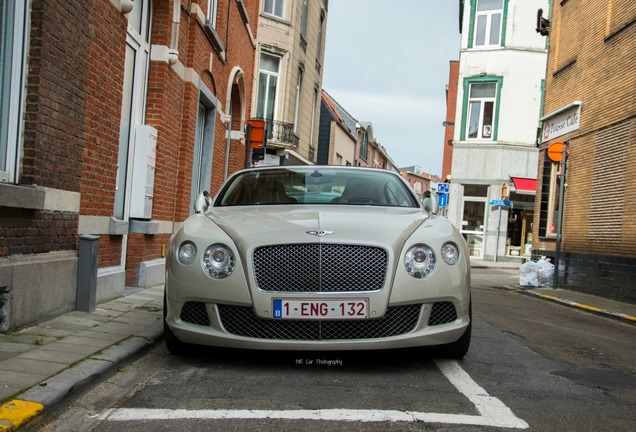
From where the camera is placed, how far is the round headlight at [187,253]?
4207 mm

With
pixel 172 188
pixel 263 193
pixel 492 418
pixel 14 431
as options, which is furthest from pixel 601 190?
pixel 14 431

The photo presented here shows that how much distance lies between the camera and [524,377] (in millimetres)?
4293

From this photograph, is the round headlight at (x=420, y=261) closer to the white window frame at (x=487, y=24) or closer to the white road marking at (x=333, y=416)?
the white road marking at (x=333, y=416)

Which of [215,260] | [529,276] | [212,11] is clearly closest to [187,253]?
[215,260]

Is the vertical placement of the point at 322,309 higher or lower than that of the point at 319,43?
lower

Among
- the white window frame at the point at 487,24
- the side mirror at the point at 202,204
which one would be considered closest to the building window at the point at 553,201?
the white window frame at the point at 487,24

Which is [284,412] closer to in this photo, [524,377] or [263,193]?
[524,377]

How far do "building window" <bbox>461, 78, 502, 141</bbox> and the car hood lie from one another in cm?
2280

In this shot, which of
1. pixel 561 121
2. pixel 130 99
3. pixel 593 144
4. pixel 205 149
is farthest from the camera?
pixel 561 121

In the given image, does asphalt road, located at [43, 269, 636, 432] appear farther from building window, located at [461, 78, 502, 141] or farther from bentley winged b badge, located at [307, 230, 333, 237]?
building window, located at [461, 78, 502, 141]

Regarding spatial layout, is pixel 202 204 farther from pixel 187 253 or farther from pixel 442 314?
pixel 442 314

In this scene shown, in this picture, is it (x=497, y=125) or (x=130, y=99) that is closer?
(x=130, y=99)

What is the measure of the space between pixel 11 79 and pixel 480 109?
24.2 m

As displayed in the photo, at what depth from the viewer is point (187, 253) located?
13.9 feet
